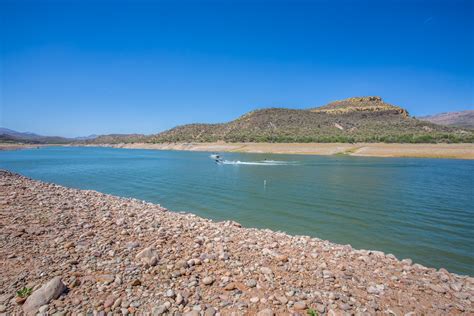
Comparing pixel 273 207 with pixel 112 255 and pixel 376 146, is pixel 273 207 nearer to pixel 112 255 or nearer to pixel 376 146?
pixel 112 255

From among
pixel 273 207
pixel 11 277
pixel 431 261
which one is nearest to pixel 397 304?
pixel 431 261

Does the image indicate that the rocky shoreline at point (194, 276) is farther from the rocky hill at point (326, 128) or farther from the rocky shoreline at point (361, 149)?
the rocky hill at point (326, 128)

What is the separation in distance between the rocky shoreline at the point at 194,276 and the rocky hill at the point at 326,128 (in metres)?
73.0

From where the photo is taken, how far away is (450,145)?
58469mm

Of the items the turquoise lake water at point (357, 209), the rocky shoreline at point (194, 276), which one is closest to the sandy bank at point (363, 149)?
the turquoise lake water at point (357, 209)

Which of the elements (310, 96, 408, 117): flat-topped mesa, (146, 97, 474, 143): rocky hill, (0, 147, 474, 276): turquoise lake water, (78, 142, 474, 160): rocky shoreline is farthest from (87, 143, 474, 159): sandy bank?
(310, 96, 408, 117): flat-topped mesa

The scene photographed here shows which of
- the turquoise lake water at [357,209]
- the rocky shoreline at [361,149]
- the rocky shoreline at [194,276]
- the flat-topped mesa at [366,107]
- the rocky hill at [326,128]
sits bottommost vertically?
the turquoise lake water at [357,209]

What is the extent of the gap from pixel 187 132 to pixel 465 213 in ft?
423

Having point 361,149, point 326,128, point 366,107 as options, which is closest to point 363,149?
point 361,149

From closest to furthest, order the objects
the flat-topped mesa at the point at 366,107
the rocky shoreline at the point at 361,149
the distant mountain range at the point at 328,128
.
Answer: the rocky shoreline at the point at 361,149 → the distant mountain range at the point at 328,128 → the flat-topped mesa at the point at 366,107

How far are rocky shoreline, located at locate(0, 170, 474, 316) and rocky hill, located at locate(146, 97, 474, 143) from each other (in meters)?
73.0

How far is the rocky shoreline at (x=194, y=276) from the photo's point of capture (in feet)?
13.5

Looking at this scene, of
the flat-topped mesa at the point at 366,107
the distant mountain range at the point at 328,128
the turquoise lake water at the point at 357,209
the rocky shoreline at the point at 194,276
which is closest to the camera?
the rocky shoreline at the point at 194,276

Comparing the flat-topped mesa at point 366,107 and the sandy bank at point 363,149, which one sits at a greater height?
the flat-topped mesa at point 366,107
